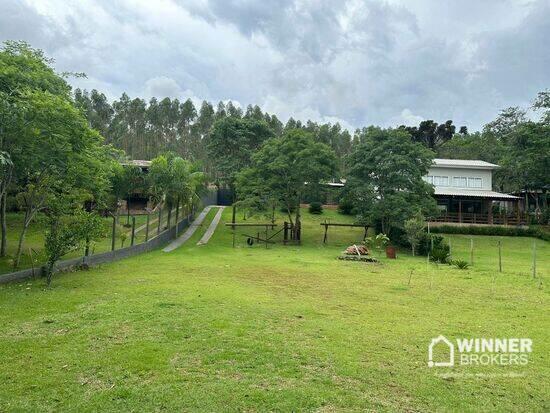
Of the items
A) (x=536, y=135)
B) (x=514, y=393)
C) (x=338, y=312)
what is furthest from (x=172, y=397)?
(x=536, y=135)

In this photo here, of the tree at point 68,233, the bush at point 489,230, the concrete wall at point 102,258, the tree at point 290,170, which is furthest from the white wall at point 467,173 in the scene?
the tree at point 68,233

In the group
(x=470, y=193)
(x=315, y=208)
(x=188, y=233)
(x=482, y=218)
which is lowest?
(x=188, y=233)

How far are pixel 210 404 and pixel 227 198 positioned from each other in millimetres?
53775

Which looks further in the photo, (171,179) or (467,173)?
(467,173)

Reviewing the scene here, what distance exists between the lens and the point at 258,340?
6.91 meters

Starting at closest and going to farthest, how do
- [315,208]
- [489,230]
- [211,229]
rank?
[489,230] < [211,229] < [315,208]

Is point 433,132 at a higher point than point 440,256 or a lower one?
higher

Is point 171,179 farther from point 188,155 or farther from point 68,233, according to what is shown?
point 188,155

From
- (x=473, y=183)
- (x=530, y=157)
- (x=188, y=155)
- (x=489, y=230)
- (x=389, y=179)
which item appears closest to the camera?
(x=389, y=179)

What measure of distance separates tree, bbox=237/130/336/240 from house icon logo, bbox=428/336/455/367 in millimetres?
24564

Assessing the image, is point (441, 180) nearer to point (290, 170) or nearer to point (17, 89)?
point (290, 170)

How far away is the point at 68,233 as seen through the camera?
1315 cm

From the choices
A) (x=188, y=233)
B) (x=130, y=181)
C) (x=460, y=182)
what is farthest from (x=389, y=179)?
(x=130, y=181)
